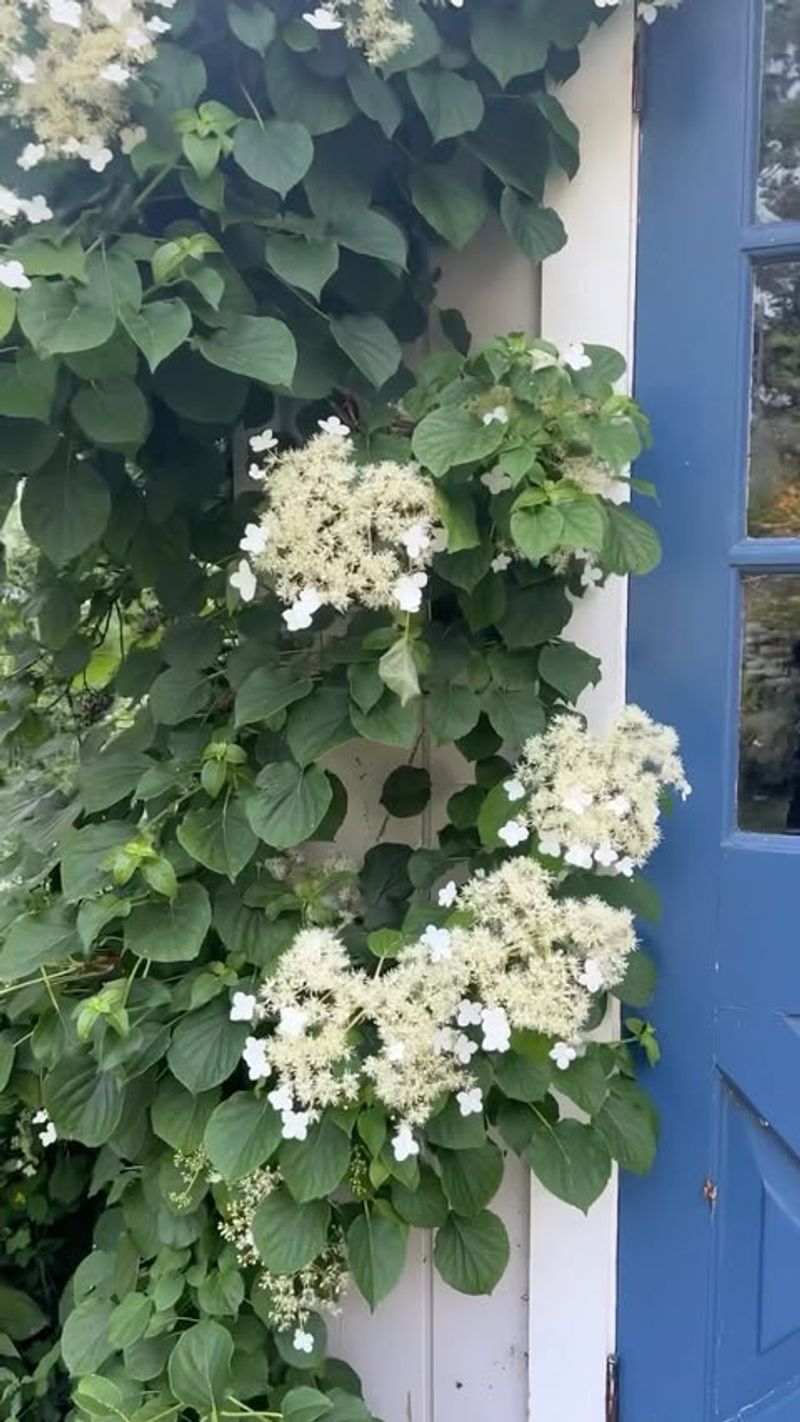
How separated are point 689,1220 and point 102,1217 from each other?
748 mm

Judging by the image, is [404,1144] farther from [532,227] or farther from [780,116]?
[780,116]

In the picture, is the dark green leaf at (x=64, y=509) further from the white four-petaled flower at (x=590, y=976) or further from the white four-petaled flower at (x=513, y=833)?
the white four-petaled flower at (x=590, y=976)

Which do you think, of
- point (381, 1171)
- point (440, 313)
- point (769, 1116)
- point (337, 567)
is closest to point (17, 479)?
point (337, 567)

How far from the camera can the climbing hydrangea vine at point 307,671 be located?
0.91 metres

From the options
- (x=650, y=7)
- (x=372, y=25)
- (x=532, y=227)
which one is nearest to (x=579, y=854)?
(x=532, y=227)

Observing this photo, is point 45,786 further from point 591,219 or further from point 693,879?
point 591,219

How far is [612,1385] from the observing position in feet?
4.14

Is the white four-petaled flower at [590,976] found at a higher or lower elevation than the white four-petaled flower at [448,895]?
lower

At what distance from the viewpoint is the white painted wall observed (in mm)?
1157

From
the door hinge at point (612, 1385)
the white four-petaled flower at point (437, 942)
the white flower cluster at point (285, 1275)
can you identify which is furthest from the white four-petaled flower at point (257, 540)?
the door hinge at point (612, 1385)

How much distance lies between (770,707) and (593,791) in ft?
0.95

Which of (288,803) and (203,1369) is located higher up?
(288,803)

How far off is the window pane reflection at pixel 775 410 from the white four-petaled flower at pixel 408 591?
0.42m

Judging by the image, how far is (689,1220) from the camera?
121 cm
